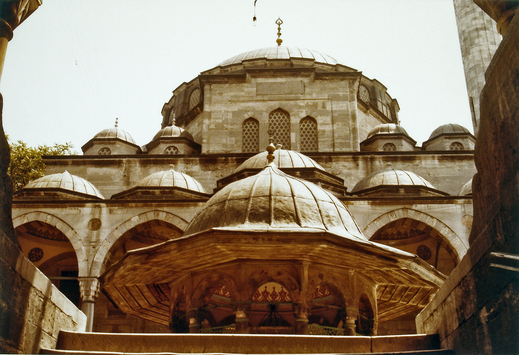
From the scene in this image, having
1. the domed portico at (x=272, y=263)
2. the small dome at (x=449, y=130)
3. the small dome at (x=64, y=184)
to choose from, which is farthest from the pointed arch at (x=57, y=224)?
the small dome at (x=449, y=130)

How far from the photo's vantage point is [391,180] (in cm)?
1827

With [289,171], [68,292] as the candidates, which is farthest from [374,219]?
[68,292]

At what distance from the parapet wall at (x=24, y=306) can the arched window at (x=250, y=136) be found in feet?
56.4

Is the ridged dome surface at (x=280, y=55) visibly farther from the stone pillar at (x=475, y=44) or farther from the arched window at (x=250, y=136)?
the stone pillar at (x=475, y=44)

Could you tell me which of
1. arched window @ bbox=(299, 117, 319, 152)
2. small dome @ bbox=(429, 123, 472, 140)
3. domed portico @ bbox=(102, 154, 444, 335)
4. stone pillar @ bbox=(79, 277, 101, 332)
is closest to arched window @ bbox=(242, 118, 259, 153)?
arched window @ bbox=(299, 117, 319, 152)

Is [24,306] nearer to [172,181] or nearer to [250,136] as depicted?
[172,181]

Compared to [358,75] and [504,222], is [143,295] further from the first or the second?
[358,75]

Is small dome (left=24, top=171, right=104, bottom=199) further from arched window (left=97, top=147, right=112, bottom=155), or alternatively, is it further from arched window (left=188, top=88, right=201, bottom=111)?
arched window (left=188, top=88, right=201, bottom=111)

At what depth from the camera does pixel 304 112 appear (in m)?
22.4

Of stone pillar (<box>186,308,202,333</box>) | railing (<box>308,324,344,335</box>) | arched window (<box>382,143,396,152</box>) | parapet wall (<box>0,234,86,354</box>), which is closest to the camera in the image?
parapet wall (<box>0,234,86,354</box>)

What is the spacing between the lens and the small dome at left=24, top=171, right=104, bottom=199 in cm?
1834

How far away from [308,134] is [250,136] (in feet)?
7.19

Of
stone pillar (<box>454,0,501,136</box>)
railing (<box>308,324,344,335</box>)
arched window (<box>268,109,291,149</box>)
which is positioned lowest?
railing (<box>308,324,344,335</box>)

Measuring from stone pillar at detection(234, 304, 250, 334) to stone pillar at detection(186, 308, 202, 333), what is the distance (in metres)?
0.51
